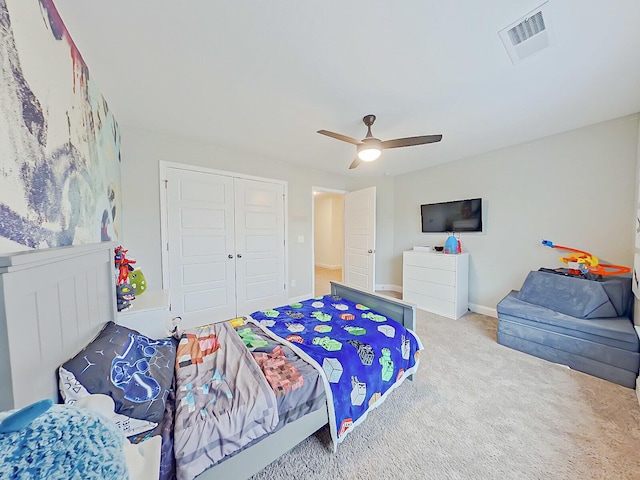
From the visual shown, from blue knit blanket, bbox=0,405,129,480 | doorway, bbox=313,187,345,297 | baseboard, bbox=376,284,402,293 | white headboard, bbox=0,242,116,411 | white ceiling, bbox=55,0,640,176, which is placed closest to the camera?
blue knit blanket, bbox=0,405,129,480

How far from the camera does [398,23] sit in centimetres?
134

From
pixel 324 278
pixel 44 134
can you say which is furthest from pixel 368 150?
pixel 324 278

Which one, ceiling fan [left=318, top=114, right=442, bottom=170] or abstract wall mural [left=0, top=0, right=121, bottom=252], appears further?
ceiling fan [left=318, top=114, right=442, bottom=170]

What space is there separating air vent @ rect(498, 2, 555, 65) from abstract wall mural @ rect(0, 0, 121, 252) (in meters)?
2.39

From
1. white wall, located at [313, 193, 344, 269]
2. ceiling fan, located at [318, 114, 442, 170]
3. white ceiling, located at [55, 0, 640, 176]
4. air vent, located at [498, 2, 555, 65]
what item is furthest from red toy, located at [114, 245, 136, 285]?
white wall, located at [313, 193, 344, 269]

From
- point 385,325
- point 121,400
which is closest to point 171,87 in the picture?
point 121,400

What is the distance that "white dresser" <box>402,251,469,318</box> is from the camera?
10.8 ft

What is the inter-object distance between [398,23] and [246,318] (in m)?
2.32

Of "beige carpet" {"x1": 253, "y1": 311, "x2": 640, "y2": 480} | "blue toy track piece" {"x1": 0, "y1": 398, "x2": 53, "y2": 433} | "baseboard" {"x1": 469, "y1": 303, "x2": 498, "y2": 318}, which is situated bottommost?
"beige carpet" {"x1": 253, "y1": 311, "x2": 640, "y2": 480}

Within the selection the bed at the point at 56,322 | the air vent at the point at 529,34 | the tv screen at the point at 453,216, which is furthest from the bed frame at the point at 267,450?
the tv screen at the point at 453,216

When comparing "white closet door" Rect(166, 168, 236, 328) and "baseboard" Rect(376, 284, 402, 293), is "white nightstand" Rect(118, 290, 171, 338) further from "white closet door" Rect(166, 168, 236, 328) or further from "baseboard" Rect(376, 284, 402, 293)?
"baseboard" Rect(376, 284, 402, 293)

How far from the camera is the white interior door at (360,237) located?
4.06m

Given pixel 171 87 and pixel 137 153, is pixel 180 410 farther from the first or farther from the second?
pixel 137 153

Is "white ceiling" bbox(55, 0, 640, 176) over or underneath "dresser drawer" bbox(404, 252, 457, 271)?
over
